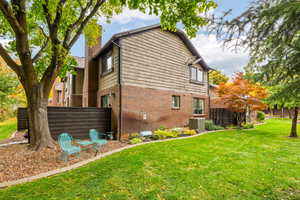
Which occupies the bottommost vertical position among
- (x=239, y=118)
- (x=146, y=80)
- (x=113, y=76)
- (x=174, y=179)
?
(x=174, y=179)

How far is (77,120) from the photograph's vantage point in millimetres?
8766

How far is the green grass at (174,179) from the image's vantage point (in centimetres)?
342

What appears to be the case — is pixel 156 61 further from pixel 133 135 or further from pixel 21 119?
pixel 21 119

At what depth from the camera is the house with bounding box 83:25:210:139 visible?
939 centimetres

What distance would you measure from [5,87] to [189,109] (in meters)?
19.8

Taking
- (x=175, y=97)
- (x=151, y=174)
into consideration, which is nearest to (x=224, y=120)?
(x=175, y=97)

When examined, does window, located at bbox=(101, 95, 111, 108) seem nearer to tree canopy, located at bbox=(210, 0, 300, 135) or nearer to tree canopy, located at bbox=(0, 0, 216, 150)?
tree canopy, located at bbox=(0, 0, 216, 150)

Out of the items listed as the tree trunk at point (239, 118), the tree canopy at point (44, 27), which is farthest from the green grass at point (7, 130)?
the tree trunk at point (239, 118)

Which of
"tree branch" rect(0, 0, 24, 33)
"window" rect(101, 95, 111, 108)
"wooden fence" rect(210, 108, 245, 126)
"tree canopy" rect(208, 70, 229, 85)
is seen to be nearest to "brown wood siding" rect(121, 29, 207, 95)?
"window" rect(101, 95, 111, 108)

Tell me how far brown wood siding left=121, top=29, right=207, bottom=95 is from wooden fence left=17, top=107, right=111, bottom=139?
8.53 ft

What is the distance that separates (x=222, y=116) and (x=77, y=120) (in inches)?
535

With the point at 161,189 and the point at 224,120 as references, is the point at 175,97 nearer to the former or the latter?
the point at 224,120

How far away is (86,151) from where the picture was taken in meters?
6.64

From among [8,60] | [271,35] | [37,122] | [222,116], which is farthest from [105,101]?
[222,116]
